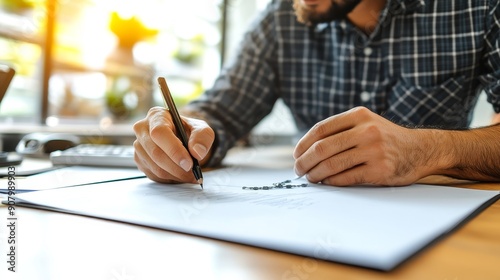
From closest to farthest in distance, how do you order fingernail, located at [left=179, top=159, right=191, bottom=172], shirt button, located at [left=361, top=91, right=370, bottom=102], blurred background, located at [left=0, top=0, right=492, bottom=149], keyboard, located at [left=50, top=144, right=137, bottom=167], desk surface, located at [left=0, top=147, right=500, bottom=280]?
desk surface, located at [left=0, top=147, right=500, bottom=280] < fingernail, located at [left=179, top=159, right=191, bottom=172] < keyboard, located at [left=50, top=144, right=137, bottom=167] < shirt button, located at [left=361, top=91, right=370, bottom=102] < blurred background, located at [left=0, top=0, right=492, bottom=149]

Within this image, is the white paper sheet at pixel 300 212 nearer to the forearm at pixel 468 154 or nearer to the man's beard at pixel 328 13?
the forearm at pixel 468 154

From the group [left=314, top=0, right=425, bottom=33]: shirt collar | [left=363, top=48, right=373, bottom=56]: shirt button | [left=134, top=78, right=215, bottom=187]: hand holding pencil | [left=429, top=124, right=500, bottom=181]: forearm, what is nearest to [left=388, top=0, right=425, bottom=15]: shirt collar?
[left=314, top=0, right=425, bottom=33]: shirt collar

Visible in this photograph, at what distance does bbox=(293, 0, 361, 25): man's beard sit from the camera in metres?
1.08

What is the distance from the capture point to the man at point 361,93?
0.62 meters

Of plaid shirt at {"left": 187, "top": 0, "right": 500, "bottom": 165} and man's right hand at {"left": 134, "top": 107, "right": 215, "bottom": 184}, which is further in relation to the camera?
plaid shirt at {"left": 187, "top": 0, "right": 500, "bottom": 165}

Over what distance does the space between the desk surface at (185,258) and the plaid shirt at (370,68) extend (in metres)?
0.57

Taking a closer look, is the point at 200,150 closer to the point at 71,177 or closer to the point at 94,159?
the point at 71,177

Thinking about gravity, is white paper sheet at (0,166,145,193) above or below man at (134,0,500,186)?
below

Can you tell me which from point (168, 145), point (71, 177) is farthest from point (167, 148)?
point (71, 177)

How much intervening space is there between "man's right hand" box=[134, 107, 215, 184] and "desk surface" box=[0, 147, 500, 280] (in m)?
0.21

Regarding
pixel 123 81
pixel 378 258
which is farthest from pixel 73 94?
pixel 378 258

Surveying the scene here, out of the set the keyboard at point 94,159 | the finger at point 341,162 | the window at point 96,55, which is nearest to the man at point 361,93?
the finger at point 341,162

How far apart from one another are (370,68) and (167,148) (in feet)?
2.16

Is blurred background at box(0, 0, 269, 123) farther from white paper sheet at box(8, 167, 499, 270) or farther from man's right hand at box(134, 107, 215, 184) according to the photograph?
white paper sheet at box(8, 167, 499, 270)
